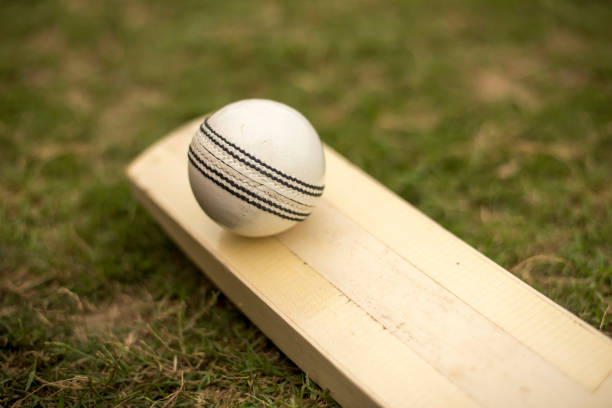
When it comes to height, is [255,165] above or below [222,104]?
above

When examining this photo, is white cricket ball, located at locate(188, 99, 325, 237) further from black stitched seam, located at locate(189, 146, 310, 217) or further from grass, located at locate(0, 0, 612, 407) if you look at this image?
grass, located at locate(0, 0, 612, 407)

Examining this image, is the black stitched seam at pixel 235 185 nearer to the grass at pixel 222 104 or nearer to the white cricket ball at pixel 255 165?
the white cricket ball at pixel 255 165

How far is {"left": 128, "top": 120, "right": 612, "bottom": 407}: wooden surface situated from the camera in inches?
56.1

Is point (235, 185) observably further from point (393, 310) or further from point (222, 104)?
point (222, 104)

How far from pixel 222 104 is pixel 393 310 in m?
1.89

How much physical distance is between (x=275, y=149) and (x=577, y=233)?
1.46 metres

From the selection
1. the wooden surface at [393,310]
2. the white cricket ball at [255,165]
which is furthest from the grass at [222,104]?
the white cricket ball at [255,165]

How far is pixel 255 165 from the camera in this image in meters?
1.56

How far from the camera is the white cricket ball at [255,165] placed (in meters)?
1.57

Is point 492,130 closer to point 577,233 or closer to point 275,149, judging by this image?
point 577,233

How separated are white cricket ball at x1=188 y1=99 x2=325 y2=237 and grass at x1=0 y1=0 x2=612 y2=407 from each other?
55 centimetres

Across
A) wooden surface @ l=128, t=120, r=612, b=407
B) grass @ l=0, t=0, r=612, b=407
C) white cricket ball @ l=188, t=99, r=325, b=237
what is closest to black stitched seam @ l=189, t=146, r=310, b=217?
white cricket ball @ l=188, t=99, r=325, b=237

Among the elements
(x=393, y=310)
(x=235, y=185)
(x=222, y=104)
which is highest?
(x=235, y=185)

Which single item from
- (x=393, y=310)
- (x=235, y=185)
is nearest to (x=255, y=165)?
(x=235, y=185)
